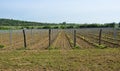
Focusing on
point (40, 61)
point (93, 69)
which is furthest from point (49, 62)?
point (93, 69)

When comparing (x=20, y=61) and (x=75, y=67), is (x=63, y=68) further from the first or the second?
(x=20, y=61)

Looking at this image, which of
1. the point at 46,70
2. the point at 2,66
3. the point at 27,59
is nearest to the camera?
the point at 46,70

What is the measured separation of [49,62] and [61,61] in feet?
2.05

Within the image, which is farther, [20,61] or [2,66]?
[20,61]

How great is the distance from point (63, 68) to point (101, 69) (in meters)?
1.52

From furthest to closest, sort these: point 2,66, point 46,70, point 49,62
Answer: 1. point 49,62
2. point 2,66
3. point 46,70

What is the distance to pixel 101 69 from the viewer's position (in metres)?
11.6

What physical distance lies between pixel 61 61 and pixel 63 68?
1.85 meters

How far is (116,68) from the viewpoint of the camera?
11797 mm

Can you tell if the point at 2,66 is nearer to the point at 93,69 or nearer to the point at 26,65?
the point at 26,65

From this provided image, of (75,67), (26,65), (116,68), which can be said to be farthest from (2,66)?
(116,68)

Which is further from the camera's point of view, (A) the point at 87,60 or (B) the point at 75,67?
(A) the point at 87,60

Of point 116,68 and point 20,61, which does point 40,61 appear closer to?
point 20,61

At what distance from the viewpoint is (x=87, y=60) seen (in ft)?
45.6
